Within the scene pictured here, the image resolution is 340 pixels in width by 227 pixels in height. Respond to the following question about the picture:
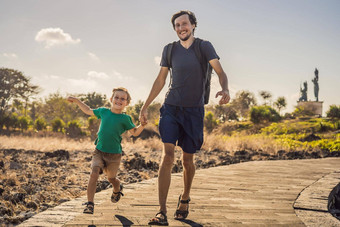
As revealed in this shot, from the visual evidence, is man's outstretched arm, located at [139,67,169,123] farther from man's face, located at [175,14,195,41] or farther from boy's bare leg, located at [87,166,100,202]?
boy's bare leg, located at [87,166,100,202]

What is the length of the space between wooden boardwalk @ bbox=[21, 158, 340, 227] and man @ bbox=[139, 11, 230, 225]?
0.44 meters

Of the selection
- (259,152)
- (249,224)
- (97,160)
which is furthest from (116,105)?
(259,152)

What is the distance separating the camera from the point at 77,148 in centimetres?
1184

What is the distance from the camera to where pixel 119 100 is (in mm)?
3594

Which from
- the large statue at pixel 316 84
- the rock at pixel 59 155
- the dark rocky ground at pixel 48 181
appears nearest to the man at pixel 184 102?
the dark rocky ground at pixel 48 181

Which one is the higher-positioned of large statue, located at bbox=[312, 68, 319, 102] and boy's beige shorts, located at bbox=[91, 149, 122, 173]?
large statue, located at bbox=[312, 68, 319, 102]

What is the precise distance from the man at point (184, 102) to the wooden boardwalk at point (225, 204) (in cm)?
44

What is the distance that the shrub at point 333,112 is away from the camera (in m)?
25.3

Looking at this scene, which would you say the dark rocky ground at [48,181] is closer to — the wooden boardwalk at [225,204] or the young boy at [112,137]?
the wooden boardwalk at [225,204]

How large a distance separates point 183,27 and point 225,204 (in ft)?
6.96

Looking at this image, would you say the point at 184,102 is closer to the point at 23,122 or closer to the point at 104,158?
the point at 104,158

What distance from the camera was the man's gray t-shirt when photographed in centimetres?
317

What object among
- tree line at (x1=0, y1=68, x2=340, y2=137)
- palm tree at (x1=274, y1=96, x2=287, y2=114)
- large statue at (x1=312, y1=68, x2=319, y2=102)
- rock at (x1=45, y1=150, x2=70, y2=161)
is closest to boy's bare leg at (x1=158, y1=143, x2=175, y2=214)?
rock at (x1=45, y1=150, x2=70, y2=161)

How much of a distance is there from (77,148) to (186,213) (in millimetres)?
9410
